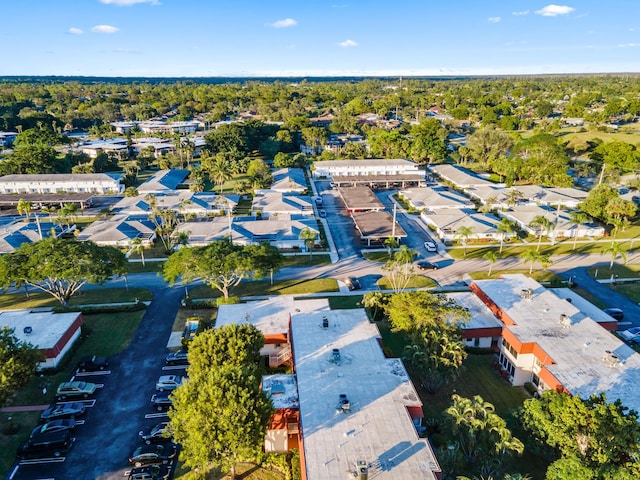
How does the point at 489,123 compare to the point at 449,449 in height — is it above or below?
above

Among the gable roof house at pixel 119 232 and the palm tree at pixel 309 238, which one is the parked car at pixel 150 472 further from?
the gable roof house at pixel 119 232

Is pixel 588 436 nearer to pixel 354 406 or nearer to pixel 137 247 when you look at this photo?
Answer: pixel 354 406

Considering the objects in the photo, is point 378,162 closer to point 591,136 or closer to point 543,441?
point 591,136

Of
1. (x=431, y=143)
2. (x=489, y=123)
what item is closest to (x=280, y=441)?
(x=431, y=143)

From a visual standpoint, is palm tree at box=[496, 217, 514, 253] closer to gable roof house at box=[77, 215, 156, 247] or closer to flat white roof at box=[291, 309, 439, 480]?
flat white roof at box=[291, 309, 439, 480]

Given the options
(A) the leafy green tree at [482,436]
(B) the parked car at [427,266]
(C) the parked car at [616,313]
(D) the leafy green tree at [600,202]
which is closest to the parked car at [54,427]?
(A) the leafy green tree at [482,436]

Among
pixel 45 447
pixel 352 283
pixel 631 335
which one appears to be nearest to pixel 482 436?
pixel 631 335
